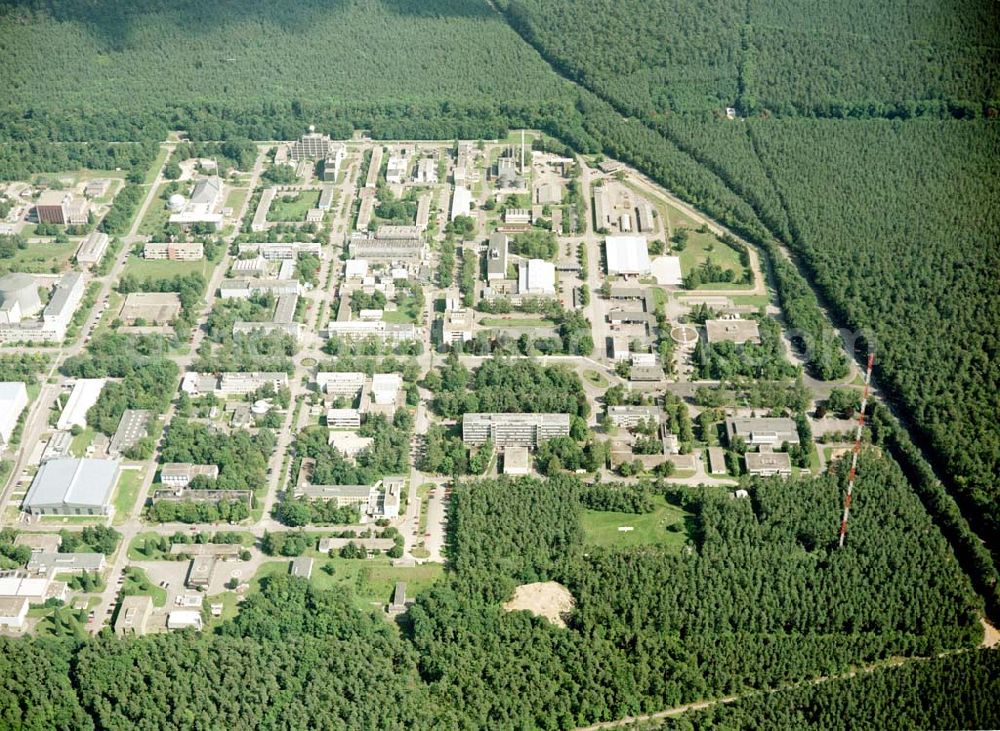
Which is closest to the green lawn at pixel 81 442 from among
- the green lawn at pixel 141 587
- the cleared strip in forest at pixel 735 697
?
the green lawn at pixel 141 587

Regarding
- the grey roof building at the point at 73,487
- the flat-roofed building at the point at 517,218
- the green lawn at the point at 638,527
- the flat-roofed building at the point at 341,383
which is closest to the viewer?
the green lawn at the point at 638,527

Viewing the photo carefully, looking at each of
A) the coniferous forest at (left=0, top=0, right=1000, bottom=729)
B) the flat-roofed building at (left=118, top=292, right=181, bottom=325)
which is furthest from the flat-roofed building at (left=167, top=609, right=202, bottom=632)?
the flat-roofed building at (left=118, top=292, right=181, bottom=325)

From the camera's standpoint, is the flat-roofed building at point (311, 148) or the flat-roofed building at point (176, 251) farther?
the flat-roofed building at point (311, 148)

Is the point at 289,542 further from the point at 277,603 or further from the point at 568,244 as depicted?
the point at 568,244

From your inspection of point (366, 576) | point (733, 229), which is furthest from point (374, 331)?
point (733, 229)

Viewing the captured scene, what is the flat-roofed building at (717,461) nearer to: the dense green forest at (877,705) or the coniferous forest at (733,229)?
the coniferous forest at (733,229)

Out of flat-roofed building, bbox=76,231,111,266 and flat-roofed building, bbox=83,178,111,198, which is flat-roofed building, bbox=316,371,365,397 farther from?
flat-roofed building, bbox=83,178,111,198

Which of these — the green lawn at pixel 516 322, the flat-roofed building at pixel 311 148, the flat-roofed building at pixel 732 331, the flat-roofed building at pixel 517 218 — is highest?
the flat-roofed building at pixel 311 148
